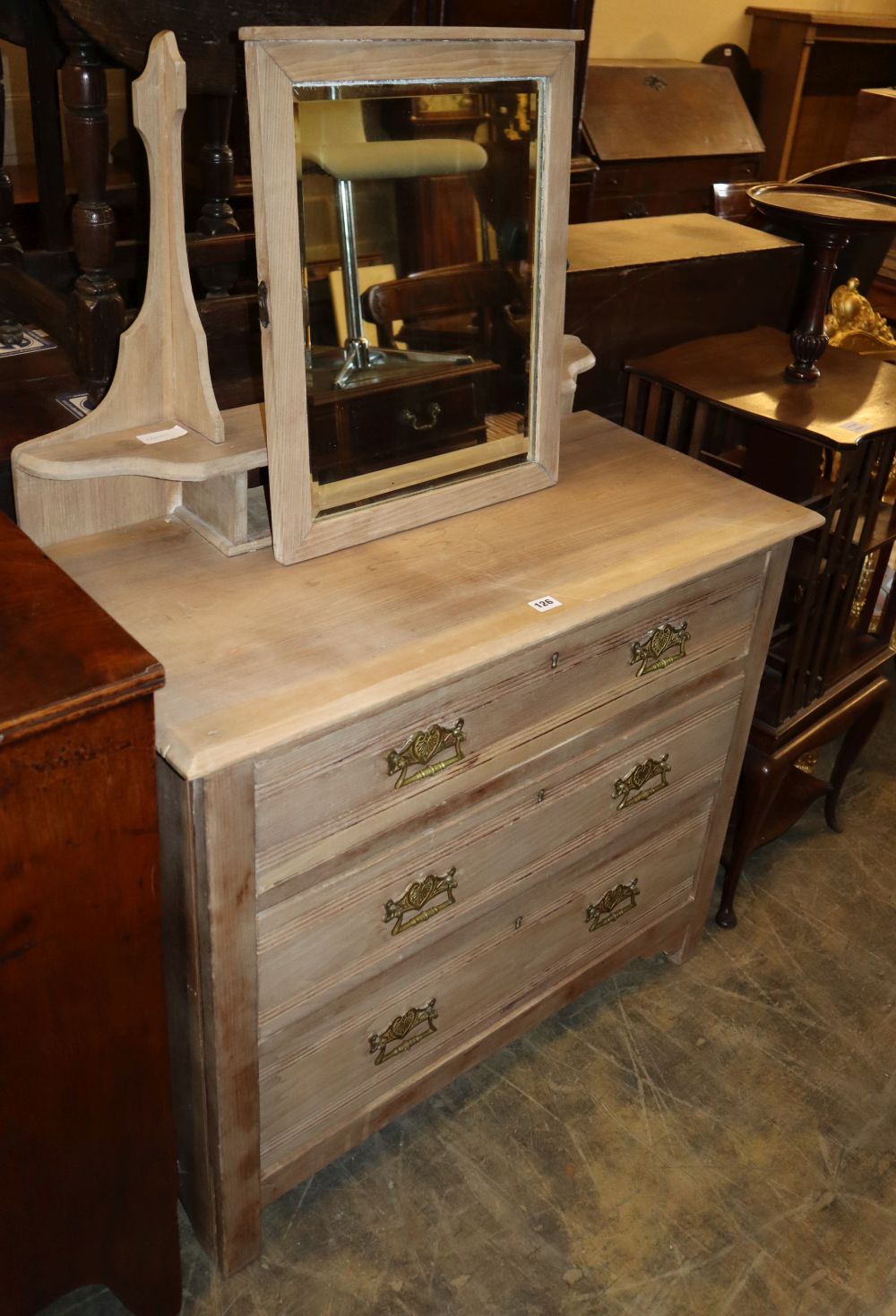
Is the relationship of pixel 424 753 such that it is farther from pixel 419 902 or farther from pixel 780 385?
pixel 780 385

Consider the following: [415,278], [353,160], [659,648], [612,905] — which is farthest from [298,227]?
[612,905]

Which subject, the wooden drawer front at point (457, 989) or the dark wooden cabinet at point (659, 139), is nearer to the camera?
the wooden drawer front at point (457, 989)

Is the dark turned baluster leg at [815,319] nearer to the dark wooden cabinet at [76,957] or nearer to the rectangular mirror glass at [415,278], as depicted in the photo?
the rectangular mirror glass at [415,278]

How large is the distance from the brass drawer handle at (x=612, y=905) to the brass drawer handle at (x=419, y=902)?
0.40m

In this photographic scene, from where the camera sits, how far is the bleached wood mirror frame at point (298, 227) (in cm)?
→ 128

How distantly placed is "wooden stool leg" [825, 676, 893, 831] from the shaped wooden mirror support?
1.58 metres

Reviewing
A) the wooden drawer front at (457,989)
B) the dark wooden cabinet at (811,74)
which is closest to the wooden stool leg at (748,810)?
the wooden drawer front at (457,989)

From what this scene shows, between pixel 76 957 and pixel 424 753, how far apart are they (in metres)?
0.46

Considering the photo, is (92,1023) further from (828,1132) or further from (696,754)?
(828,1132)

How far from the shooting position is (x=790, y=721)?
7.41 feet

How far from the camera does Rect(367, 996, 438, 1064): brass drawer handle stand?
1.69 metres

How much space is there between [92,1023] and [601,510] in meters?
0.98

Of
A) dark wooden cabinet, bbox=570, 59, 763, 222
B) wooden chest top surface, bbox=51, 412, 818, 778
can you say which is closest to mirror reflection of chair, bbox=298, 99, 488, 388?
wooden chest top surface, bbox=51, 412, 818, 778

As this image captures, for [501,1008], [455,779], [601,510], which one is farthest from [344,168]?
[501,1008]
